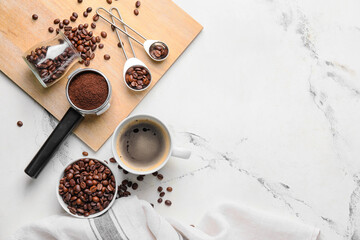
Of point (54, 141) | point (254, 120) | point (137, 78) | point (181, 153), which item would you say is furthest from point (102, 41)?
point (254, 120)

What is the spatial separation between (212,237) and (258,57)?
2.16 ft

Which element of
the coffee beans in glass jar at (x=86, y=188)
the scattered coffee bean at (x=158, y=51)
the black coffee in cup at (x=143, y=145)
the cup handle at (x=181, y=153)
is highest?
the scattered coffee bean at (x=158, y=51)

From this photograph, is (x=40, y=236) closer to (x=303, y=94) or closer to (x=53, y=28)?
(x=53, y=28)

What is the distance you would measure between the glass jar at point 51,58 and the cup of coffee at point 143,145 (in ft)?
0.93

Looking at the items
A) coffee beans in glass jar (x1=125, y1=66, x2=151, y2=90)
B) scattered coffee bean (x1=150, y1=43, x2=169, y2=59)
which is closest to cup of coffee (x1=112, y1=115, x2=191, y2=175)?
coffee beans in glass jar (x1=125, y1=66, x2=151, y2=90)

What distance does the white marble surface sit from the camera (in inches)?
60.1

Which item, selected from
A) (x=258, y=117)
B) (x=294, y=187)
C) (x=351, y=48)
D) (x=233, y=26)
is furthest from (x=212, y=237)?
(x=351, y=48)

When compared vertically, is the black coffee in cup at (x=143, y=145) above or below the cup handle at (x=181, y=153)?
below

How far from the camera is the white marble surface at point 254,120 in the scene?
1525mm

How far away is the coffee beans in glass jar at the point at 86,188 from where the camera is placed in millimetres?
1442

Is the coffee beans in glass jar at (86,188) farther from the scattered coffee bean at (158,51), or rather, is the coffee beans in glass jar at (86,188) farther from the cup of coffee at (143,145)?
the scattered coffee bean at (158,51)

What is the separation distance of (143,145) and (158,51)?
33 centimetres

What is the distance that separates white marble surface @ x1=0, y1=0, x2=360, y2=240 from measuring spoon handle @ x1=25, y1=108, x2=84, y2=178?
53 mm

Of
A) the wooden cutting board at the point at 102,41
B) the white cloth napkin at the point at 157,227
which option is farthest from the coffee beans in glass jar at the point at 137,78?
the white cloth napkin at the point at 157,227
